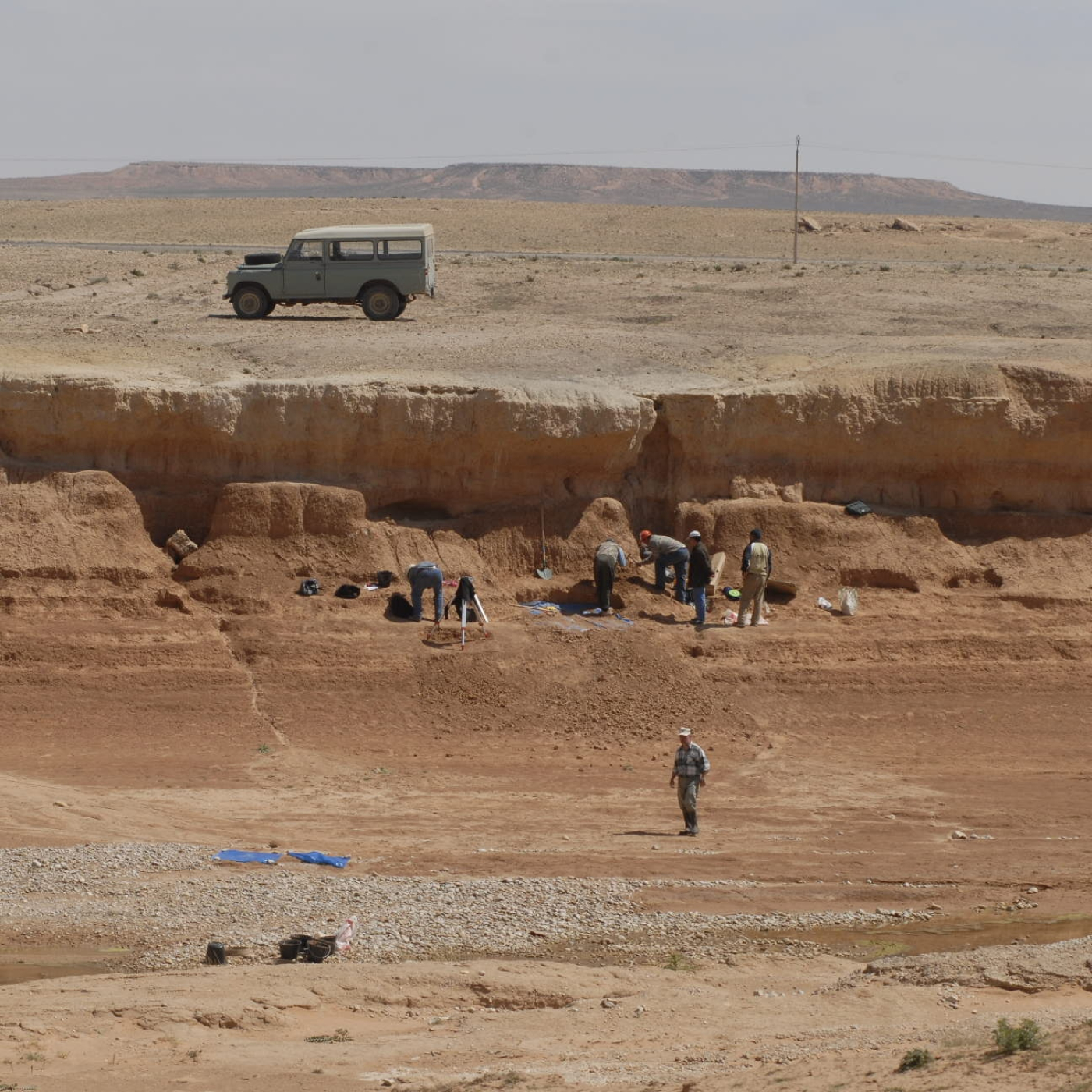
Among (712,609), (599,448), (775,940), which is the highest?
(599,448)

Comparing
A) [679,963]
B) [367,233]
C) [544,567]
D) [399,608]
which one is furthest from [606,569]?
[367,233]

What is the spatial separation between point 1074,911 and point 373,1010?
6.71 meters

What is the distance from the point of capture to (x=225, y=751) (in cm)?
1916

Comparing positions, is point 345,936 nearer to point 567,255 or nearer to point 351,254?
point 351,254

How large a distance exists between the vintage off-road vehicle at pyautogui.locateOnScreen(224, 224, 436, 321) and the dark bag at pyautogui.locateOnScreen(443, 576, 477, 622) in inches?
345

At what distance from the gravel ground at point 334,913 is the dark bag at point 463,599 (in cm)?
641

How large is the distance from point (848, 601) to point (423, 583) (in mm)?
5825

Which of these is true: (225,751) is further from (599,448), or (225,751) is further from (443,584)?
(599,448)

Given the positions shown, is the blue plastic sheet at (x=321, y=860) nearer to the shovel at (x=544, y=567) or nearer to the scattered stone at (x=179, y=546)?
the scattered stone at (x=179, y=546)

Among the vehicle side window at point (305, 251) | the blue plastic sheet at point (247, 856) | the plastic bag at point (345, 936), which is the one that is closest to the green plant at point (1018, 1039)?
the plastic bag at point (345, 936)

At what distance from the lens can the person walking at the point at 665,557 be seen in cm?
2200

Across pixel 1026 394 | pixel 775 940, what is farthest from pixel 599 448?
pixel 775 940

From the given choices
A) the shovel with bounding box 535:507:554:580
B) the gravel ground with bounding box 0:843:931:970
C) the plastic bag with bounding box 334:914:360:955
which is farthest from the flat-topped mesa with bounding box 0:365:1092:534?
the plastic bag with bounding box 334:914:360:955

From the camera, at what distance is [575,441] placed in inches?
894
